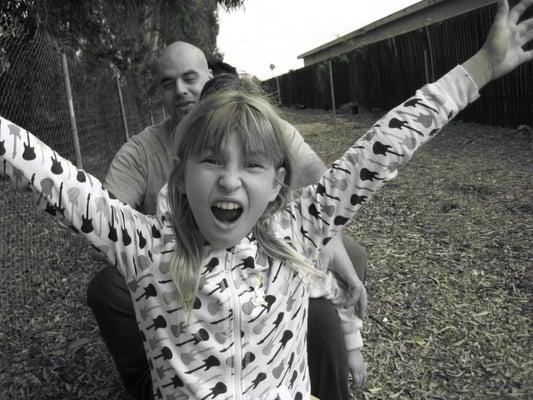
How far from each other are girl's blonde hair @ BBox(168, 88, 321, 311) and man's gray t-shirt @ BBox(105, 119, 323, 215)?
3.29 ft

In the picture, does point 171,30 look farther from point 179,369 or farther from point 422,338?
point 179,369

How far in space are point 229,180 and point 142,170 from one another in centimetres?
131

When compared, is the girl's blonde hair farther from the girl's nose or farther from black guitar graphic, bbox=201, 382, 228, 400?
black guitar graphic, bbox=201, 382, 228, 400

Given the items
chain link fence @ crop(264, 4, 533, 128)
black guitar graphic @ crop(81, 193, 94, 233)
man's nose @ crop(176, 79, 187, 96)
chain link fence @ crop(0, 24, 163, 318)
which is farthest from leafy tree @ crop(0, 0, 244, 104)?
black guitar graphic @ crop(81, 193, 94, 233)

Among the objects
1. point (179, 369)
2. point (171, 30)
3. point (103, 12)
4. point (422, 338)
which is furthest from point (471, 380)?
point (171, 30)

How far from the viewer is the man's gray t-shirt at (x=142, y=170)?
94.0 inches

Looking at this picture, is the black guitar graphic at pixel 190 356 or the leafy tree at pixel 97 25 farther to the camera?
the leafy tree at pixel 97 25

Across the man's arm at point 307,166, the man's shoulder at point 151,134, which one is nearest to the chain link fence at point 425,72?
the man's shoulder at point 151,134

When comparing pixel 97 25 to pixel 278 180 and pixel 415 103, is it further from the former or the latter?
pixel 415 103

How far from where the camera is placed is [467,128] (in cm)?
866

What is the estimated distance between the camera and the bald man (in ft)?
6.03

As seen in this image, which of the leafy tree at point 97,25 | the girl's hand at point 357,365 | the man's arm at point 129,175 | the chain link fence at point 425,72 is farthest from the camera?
the chain link fence at point 425,72

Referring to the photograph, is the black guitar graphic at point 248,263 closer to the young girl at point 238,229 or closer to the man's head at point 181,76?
the young girl at point 238,229

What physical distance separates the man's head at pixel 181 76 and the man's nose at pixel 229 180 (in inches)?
59.4
